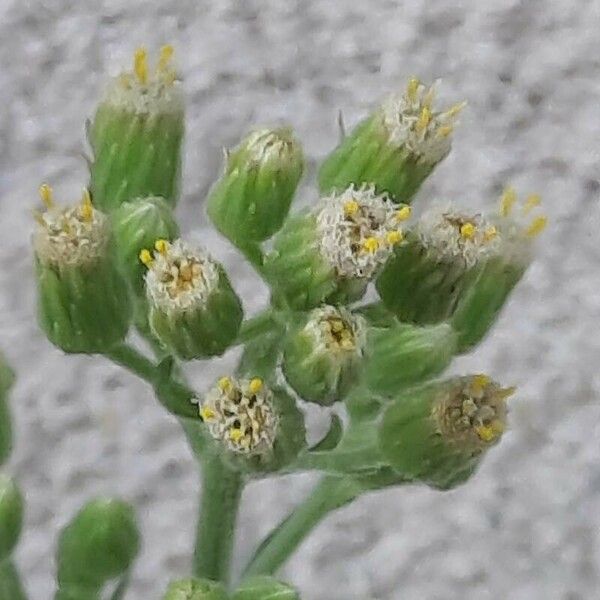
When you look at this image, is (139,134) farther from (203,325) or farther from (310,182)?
(310,182)

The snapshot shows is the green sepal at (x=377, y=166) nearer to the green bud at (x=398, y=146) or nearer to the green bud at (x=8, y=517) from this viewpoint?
the green bud at (x=398, y=146)

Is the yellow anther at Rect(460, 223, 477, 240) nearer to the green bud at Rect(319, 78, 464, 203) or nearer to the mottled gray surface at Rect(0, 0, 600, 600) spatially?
the green bud at Rect(319, 78, 464, 203)

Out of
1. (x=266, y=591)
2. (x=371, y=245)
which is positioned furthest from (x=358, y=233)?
(x=266, y=591)

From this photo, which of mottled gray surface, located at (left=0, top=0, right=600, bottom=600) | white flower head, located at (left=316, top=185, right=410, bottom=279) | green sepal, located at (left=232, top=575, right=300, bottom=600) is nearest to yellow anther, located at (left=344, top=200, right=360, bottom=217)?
white flower head, located at (left=316, top=185, right=410, bottom=279)

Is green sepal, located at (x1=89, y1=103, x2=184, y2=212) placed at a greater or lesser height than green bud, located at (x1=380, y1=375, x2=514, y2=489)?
greater

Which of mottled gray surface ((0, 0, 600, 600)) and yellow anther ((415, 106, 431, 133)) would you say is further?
mottled gray surface ((0, 0, 600, 600))

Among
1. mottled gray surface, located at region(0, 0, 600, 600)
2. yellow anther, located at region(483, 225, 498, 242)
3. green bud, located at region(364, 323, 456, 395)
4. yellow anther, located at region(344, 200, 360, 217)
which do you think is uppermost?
yellow anther, located at region(344, 200, 360, 217)
